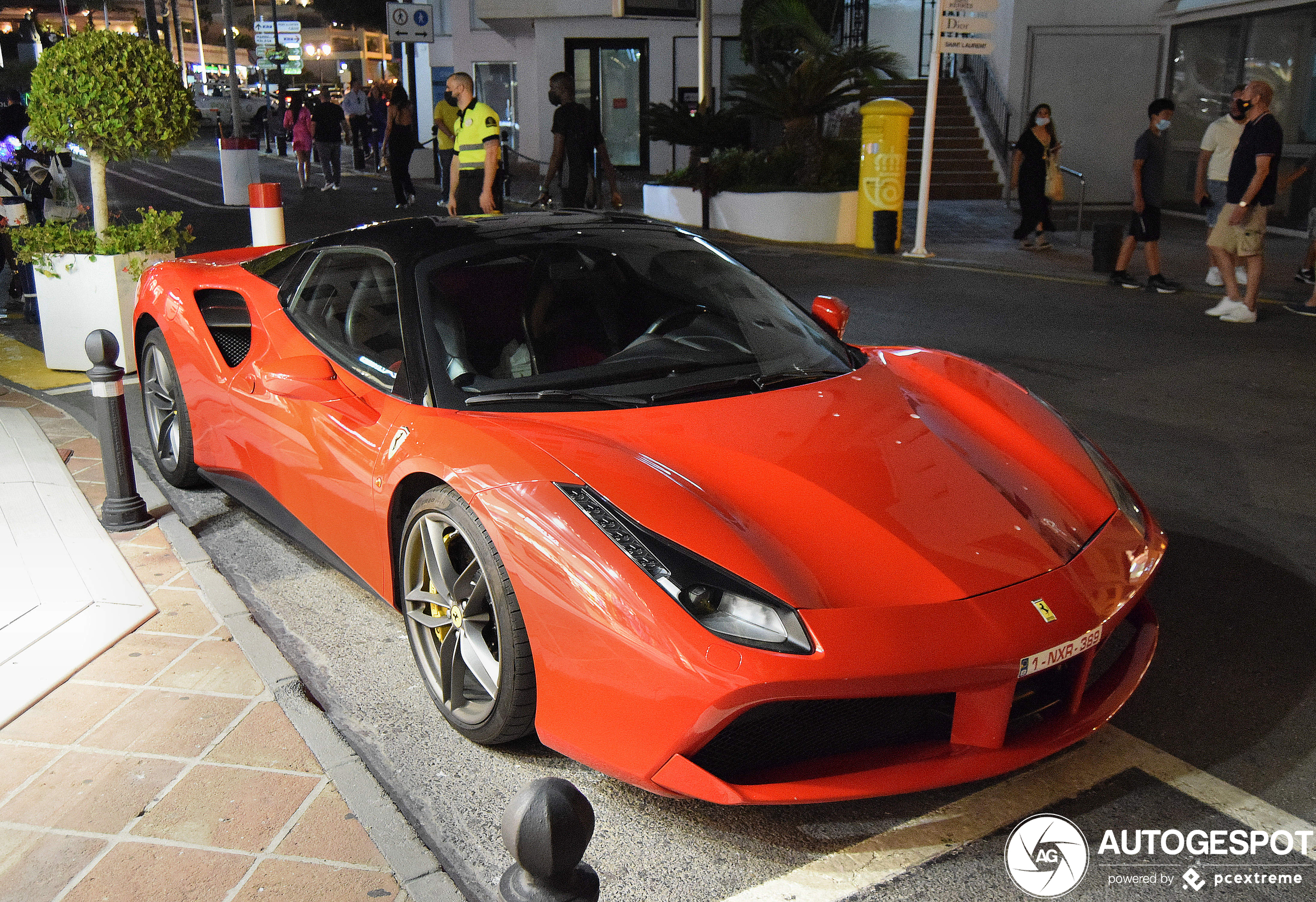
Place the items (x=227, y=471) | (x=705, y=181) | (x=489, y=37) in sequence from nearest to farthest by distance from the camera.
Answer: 1. (x=227, y=471)
2. (x=705, y=181)
3. (x=489, y=37)

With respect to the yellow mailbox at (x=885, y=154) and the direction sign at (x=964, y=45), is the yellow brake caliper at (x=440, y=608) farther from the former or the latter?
the direction sign at (x=964, y=45)

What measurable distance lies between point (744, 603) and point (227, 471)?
2732 mm

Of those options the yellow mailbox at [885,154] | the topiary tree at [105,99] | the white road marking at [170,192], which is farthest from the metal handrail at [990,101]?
the topiary tree at [105,99]

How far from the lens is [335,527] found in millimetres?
3580

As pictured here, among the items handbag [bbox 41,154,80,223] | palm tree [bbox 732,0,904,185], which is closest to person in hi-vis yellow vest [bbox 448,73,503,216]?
handbag [bbox 41,154,80,223]

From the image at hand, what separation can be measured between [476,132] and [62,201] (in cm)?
342

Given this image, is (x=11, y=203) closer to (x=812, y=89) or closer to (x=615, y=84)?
(x=812, y=89)

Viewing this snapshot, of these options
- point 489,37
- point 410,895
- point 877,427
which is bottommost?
point 410,895

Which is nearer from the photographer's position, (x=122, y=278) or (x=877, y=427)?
(x=877, y=427)

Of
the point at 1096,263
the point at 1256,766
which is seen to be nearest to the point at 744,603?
the point at 1256,766

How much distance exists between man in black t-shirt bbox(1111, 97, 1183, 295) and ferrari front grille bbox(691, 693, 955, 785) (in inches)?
360

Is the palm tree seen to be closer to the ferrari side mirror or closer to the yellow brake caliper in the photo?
the ferrari side mirror

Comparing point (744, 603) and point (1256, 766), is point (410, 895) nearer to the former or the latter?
point (744, 603)

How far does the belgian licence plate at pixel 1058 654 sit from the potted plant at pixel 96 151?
6.65 metres
